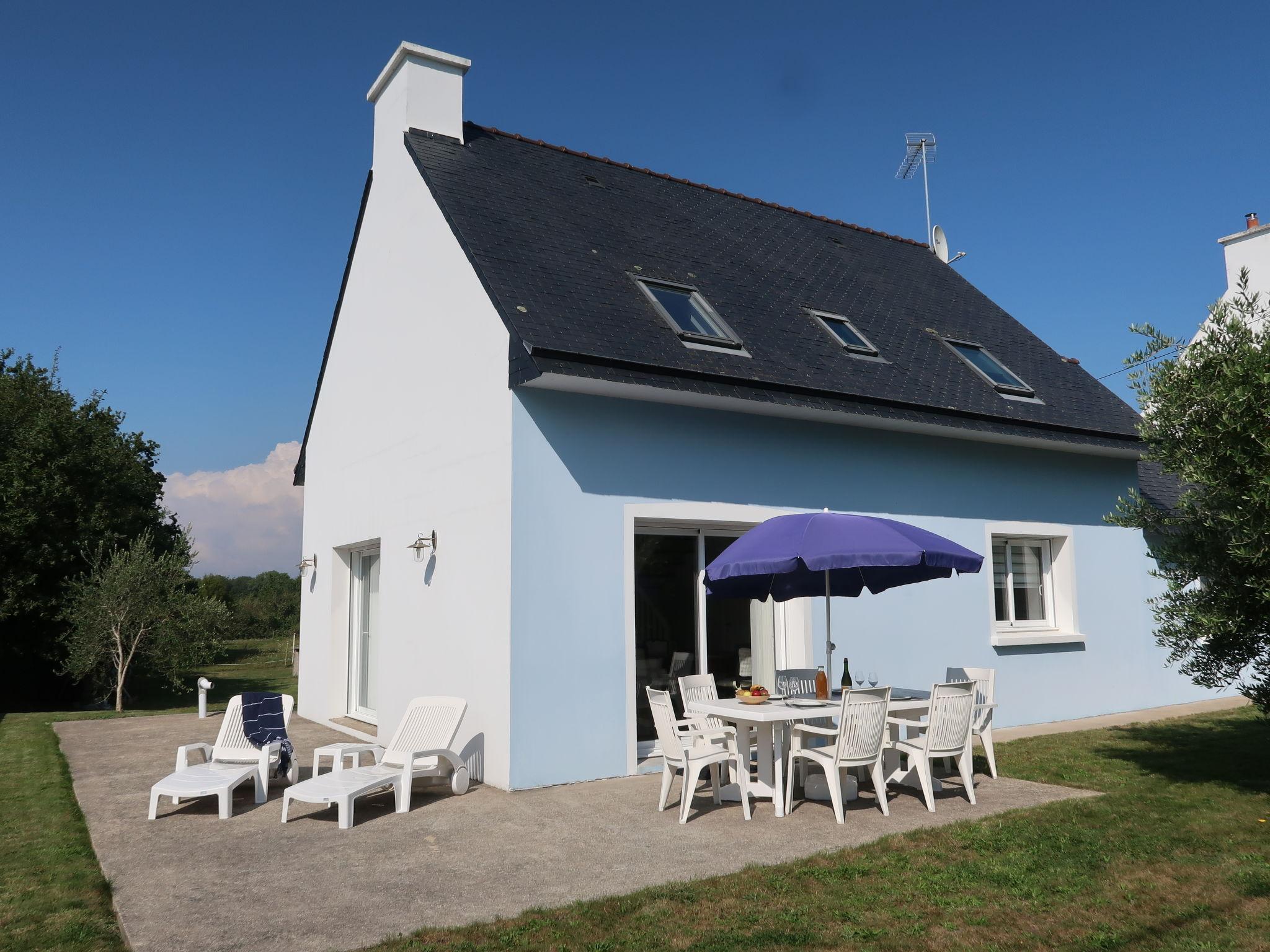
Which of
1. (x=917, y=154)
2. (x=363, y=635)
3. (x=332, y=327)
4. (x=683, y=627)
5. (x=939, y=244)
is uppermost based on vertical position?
(x=917, y=154)

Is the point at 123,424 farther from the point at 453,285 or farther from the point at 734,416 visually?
the point at 734,416

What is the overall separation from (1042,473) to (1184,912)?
8.65 metres

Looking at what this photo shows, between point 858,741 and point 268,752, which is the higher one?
point 858,741

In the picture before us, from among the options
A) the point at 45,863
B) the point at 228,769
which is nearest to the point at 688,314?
the point at 228,769

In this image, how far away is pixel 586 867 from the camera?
5535mm

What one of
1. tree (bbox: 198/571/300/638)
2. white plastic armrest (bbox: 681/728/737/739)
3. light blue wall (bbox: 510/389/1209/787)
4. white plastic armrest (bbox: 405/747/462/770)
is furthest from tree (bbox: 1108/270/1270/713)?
tree (bbox: 198/571/300/638)

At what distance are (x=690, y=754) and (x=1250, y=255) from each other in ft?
56.6

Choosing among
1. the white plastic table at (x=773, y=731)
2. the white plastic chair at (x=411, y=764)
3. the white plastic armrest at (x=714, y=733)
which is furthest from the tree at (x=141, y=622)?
the white plastic table at (x=773, y=731)

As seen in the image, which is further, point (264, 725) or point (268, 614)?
point (268, 614)

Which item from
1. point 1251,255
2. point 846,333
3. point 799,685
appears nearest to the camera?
point 799,685

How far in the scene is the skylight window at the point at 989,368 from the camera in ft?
40.1

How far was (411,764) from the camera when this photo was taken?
727 cm

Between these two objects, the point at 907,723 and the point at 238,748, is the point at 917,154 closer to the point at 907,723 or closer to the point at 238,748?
the point at 907,723

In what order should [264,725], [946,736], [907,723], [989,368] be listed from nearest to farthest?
[946,736], [907,723], [264,725], [989,368]
